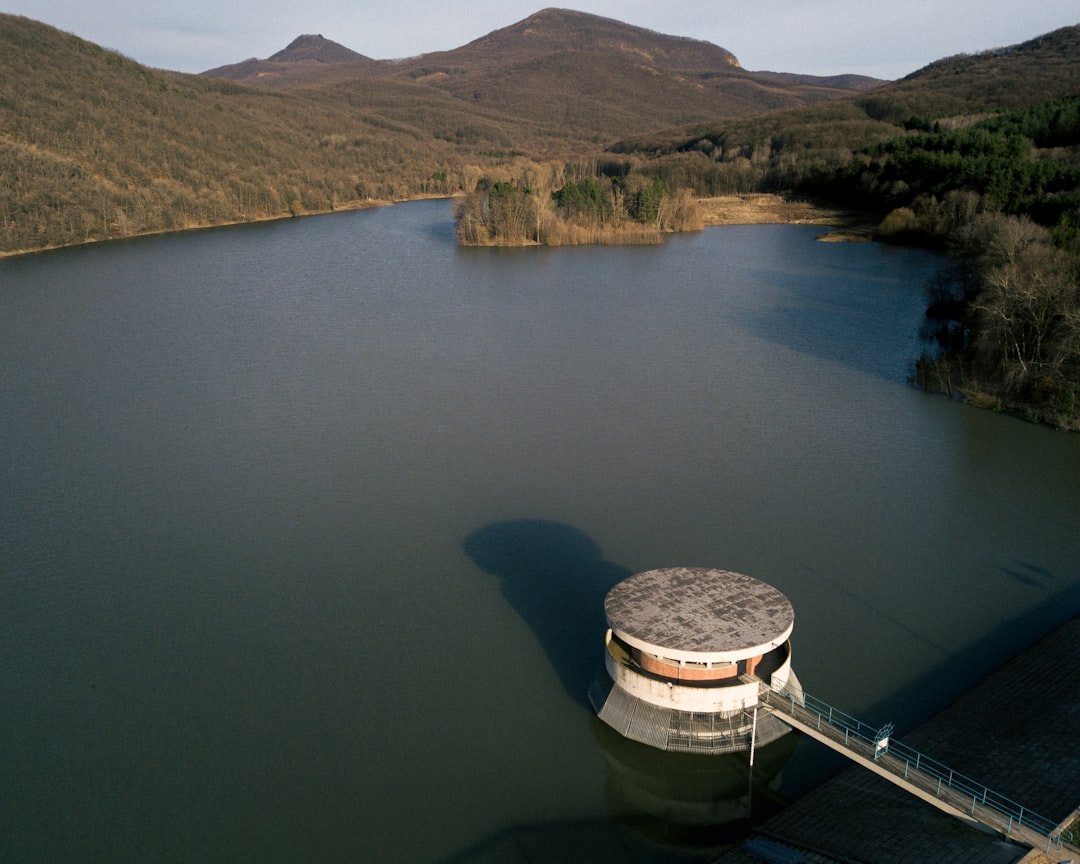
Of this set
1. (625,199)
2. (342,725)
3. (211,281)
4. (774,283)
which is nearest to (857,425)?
(342,725)

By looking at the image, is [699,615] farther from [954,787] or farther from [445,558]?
[445,558]

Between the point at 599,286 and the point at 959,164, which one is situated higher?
the point at 959,164

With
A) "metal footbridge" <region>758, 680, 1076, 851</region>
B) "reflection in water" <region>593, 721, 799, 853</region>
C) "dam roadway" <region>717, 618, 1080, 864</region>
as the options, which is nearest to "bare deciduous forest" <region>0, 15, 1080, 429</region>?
"dam roadway" <region>717, 618, 1080, 864</region>

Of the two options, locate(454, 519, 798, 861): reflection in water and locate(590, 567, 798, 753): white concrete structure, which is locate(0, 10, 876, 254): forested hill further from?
locate(590, 567, 798, 753): white concrete structure

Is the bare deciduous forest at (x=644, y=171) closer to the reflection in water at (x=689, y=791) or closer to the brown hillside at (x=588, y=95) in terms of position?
the reflection in water at (x=689, y=791)

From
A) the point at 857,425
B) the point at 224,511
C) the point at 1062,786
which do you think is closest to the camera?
the point at 1062,786

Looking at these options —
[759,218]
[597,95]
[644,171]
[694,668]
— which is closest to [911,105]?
[644,171]

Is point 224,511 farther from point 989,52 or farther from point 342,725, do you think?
point 989,52
